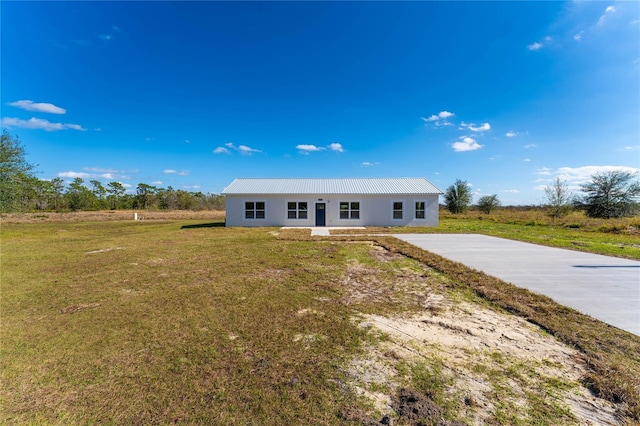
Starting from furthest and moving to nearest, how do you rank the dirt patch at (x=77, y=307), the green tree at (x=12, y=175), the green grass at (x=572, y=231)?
the green tree at (x=12, y=175) → the green grass at (x=572, y=231) → the dirt patch at (x=77, y=307)

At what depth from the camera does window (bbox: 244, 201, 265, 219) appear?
63.6ft

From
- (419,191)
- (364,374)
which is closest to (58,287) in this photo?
(364,374)

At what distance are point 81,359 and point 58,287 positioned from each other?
376 cm

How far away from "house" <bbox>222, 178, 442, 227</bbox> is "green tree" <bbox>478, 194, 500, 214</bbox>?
1977 centimetres

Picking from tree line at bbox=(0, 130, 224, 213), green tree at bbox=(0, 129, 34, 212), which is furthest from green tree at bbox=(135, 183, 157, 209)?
green tree at bbox=(0, 129, 34, 212)

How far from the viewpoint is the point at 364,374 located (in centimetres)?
254

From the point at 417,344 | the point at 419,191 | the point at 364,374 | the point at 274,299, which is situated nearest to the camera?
the point at 364,374

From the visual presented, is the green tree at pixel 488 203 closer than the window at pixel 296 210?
No

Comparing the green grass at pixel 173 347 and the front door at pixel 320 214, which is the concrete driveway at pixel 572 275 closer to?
the green grass at pixel 173 347

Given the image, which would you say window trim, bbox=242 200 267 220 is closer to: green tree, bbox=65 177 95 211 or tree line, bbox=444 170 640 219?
tree line, bbox=444 170 640 219

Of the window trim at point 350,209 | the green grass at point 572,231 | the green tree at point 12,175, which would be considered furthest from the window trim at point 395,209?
the green tree at point 12,175

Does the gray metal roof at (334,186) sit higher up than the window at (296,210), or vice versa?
the gray metal roof at (334,186)

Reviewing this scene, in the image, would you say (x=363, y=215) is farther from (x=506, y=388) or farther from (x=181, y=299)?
(x=506, y=388)

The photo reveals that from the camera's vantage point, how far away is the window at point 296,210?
19.4m
